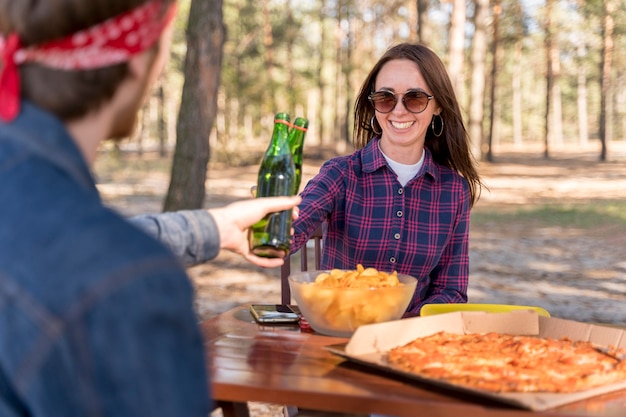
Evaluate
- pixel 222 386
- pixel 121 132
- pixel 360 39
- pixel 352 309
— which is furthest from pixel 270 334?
pixel 360 39

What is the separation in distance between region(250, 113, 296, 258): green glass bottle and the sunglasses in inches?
37.9

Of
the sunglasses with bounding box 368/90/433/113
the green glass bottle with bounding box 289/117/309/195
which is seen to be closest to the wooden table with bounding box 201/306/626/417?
the green glass bottle with bounding box 289/117/309/195

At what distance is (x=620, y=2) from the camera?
2778cm

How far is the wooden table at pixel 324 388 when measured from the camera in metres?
1.87

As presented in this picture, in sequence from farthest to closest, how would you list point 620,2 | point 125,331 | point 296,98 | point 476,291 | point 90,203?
point 296,98
point 620,2
point 476,291
point 90,203
point 125,331

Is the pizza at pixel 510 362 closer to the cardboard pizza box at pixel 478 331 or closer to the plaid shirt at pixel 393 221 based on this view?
the cardboard pizza box at pixel 478 331

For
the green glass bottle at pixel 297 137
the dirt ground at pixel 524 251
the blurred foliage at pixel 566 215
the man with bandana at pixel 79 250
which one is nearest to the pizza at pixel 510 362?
the green glass bottle at pixel 297 137

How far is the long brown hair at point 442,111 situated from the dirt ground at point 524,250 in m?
2.08

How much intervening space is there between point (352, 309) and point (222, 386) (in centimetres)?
57

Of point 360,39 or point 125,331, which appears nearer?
point 125,331

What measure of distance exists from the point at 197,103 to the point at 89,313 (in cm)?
695

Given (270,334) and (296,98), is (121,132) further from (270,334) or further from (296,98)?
(296,98)

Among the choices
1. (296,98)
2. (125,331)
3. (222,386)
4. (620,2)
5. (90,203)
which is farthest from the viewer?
(296,98)

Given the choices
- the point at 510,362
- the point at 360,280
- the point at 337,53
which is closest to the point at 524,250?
the point at 360,280
